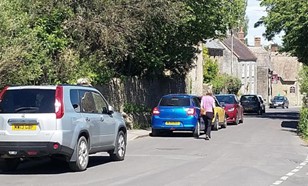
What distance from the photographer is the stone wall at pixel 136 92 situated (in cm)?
2802

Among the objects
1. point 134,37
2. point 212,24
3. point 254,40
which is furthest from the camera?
point 254,40

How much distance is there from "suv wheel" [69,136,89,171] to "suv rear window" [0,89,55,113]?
108cm

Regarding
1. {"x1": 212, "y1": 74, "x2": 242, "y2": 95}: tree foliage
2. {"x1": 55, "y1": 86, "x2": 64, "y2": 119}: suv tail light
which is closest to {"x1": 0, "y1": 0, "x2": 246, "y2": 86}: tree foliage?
{"x1": 55, "y1": 86, "x2": 64, "y2": 119}: suv tail light

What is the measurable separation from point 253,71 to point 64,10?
241 feet

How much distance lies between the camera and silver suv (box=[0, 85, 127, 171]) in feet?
44.2

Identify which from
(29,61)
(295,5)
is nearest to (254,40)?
(295,5)

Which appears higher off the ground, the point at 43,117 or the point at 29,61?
the point at 29,61

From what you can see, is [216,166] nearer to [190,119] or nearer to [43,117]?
[43,117]

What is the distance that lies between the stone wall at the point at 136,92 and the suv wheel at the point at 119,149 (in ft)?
31.3

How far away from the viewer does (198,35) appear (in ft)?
107

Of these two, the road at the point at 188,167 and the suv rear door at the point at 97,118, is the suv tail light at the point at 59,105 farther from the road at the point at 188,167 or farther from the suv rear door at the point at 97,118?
the road at the point at 188,167

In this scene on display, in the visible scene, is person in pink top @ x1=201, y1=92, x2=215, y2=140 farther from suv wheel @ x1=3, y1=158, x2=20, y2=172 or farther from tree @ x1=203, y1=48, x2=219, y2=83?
tree @ x1=203, y1=48, x2=219, y2=83

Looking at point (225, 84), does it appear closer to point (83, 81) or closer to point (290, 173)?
point (83, 81)

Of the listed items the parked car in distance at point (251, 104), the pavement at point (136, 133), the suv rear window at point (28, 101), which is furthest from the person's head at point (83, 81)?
the parked car in distance at point (251, 104)
